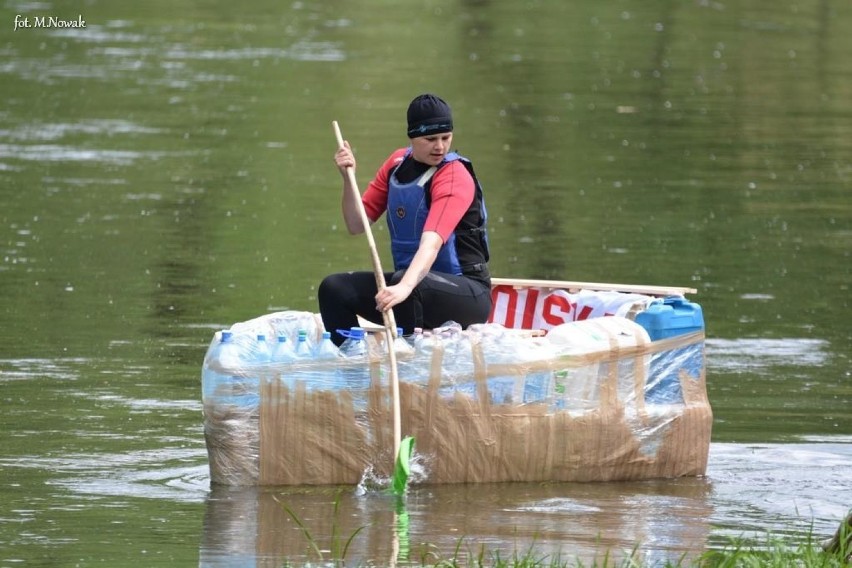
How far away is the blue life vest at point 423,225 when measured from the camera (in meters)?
8.73

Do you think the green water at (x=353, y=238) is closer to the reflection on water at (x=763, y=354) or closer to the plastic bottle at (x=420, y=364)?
the reflection on water at (x=763, y=354)

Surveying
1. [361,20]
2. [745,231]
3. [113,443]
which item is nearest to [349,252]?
[745,231]

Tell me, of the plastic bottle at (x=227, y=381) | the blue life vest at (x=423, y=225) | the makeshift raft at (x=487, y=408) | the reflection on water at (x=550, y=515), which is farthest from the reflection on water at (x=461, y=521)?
the blue life vest at (x=423, y=225)

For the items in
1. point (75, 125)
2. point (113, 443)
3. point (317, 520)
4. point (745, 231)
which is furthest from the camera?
point (75, 125)

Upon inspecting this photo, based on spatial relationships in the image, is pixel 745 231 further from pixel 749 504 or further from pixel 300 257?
pixel 749 504

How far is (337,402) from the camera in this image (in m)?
8.35

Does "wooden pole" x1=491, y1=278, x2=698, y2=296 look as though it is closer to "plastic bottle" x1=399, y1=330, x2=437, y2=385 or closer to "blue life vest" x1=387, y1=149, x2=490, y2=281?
"blue life vest" x1=387, y1=149, x2=490, y2=281

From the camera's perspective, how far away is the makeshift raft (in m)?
8.32

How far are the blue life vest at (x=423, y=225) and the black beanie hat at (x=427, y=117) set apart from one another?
0.19 meters

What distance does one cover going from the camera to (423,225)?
28.7 ft

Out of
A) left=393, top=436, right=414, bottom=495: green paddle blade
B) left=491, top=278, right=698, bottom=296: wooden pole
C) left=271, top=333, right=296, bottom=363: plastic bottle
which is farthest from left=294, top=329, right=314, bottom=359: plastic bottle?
left=491, top=278, right=698, bottom=296: wooden pole

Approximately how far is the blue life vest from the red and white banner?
79 centimetres

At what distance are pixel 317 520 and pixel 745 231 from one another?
919 cm

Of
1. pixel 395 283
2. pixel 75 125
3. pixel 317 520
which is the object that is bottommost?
pixel 317 520
